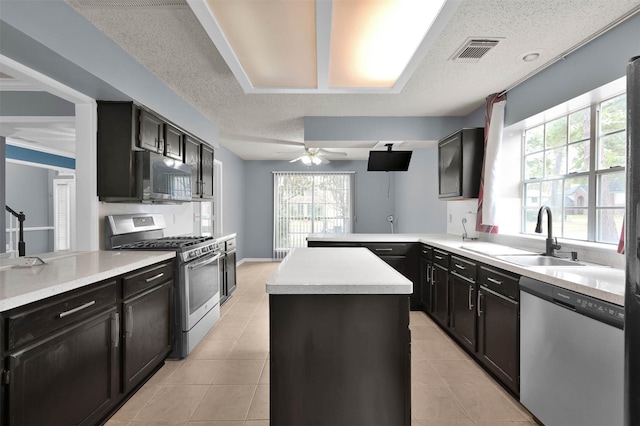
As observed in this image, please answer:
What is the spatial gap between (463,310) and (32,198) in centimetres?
798

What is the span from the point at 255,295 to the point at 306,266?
10.3ft

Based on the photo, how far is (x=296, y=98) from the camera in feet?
11.6

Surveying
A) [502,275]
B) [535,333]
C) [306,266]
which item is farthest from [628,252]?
[306,266]

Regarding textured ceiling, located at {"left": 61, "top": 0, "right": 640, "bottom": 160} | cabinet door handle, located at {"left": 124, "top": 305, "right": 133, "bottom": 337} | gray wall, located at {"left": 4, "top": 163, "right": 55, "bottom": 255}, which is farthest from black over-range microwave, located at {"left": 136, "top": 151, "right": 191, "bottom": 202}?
gray wall, located at {"left": 4, "top": 163, "right": 55, "bottom": 255}

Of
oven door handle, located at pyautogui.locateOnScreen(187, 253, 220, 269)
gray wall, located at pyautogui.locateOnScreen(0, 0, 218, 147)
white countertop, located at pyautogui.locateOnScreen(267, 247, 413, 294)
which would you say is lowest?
oven door handle, located at pyautogui.locateOnScreen(187, 253, 220, 269)

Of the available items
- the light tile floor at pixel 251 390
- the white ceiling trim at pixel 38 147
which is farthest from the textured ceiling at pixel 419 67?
the white ceiling trim at pixel 38 147

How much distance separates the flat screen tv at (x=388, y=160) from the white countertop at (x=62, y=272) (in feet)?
9.99

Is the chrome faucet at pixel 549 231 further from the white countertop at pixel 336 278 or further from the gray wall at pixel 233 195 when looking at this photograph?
the gray wall at pixel 233 195

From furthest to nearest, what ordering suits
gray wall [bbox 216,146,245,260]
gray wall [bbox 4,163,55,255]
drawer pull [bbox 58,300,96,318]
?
1. gray wall [bbox 216,146,245,260]
2. gray wall [bbox 4,163,55,255]
3. drawer pull [bbox 58,300,96,318]

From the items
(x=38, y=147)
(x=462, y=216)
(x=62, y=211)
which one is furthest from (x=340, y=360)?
(x=62, y=211)

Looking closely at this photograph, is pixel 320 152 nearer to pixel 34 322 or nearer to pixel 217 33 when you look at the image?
pixel 217 33

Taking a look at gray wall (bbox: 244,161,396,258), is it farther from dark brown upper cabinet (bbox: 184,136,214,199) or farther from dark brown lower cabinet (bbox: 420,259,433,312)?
dark brown lower cabinet (bbox: 420,259,433,312)

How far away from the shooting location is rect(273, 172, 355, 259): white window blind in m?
7.71

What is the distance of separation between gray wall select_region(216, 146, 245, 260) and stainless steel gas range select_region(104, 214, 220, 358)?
2.80 meters
